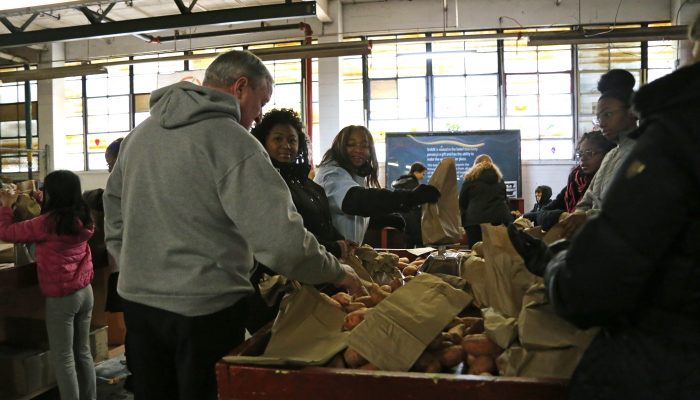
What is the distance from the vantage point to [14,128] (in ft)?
35.9

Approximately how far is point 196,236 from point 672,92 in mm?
1126

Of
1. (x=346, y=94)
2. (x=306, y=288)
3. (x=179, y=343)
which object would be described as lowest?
(x=179, y=343)

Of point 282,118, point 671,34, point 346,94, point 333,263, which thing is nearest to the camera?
point 333,263

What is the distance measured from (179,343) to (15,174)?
11215 millimetres

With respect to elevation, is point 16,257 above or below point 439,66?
below

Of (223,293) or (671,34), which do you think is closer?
(223,293)

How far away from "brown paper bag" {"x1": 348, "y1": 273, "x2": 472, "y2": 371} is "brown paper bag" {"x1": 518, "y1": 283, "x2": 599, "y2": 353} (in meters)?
0.25

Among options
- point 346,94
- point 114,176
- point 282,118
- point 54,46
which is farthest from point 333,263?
point 54,46

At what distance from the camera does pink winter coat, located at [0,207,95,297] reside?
121 inches

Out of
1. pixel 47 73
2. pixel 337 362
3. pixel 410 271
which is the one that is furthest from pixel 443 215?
pixel 47 73

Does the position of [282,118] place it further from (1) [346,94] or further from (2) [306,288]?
(1) [346,94]

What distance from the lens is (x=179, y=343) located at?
4.97 feet

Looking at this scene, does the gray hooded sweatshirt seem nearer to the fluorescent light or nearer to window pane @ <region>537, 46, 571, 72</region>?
the fluorescent light

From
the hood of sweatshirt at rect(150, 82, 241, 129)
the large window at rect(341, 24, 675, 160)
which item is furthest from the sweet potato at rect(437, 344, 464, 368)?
the large window at rect(341, 24, 675, 160)
